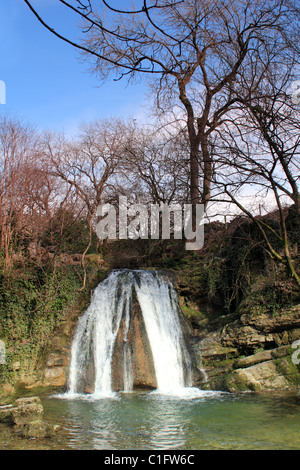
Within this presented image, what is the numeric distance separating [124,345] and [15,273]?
3557 millimetres

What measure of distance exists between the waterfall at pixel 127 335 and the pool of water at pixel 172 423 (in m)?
1.06

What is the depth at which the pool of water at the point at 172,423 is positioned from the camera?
550 centimetres

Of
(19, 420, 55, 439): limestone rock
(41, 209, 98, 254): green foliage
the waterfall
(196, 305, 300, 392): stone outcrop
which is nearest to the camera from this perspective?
(19, 420, 55, 439): limestone rock

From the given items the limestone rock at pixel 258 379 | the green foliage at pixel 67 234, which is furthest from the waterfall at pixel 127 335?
the green foliage at pixel 67 234

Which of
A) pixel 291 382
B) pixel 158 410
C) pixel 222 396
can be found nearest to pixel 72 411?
pixel 158 410

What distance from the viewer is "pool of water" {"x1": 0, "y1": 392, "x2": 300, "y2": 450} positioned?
18.0 feet

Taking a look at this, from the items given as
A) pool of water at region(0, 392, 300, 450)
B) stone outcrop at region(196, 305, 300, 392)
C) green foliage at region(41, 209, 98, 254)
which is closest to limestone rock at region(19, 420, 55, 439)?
pool of water at region(0, 392, 300, 450)

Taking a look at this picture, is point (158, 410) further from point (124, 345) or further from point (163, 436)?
point (124, 345)

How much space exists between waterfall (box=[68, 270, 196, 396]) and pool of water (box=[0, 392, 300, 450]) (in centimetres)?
106

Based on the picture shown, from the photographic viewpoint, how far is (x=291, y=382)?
865cm

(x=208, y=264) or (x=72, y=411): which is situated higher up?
(x=208, y=264)

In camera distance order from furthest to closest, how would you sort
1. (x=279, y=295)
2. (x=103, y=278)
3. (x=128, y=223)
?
(x=128, y=223), (x=103, y=278), (x=279, y=295)

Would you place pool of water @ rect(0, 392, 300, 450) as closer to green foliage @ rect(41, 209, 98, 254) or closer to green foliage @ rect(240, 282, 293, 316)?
green foliage @ rect(240, 282, 293, 316)

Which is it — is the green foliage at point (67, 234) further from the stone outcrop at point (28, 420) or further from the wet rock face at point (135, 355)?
the stone outcrop at point (28, 420)
